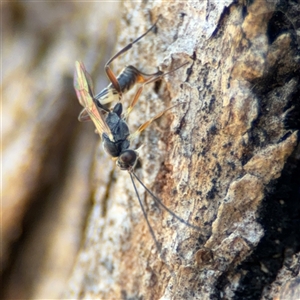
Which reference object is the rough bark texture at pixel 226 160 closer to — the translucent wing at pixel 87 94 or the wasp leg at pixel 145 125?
the wasp leg at pixel 145 125

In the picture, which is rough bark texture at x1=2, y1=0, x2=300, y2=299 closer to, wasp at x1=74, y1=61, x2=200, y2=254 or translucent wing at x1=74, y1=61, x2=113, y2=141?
wasp at x1=74, y1=61, x2=200, y2=254

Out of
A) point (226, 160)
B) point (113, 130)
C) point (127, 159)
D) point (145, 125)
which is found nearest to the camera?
point (226, 160)

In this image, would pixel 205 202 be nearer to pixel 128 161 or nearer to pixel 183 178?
pixel 183 178

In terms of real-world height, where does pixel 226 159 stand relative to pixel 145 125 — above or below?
below

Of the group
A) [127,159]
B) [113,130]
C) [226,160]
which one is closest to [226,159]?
[226,160]

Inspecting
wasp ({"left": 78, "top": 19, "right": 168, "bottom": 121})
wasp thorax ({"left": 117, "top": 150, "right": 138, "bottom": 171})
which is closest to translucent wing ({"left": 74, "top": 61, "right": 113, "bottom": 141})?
wasp ({"left": 78, "top": 19, "right": 168, "bottom": 121})

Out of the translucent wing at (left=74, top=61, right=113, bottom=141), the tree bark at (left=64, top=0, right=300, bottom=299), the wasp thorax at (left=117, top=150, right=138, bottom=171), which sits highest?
the translucent wing at (left=74, top=61, right=113, bottom=141)

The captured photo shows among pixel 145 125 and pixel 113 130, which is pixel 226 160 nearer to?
pixel 145 125

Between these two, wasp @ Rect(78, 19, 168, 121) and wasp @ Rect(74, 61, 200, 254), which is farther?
wasp @ Rect(78, 19, 168, 121)
